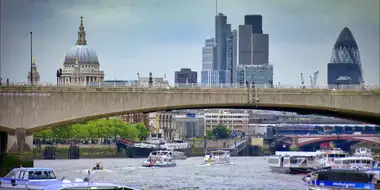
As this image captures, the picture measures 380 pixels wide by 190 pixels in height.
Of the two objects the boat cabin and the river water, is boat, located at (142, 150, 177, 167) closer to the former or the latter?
the river water

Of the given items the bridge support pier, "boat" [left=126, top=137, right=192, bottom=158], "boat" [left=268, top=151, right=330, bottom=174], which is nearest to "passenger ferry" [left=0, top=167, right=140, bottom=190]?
the bridge support pier

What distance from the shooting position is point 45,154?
175375 mm

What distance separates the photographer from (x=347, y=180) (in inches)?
2894

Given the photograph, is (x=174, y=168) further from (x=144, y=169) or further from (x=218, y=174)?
(x=218, y=174)

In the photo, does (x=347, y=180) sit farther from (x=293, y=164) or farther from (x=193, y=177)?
(x=293, y=164)

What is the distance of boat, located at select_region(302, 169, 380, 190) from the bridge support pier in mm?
32204

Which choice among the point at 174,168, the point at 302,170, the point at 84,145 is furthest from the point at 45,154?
the point at 302,170

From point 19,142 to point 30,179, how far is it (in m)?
34.0

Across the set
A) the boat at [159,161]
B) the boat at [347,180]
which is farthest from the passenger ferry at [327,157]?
the boat at [347,180]

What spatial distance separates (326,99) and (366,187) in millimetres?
30949

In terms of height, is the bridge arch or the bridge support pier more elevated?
the bridge arch

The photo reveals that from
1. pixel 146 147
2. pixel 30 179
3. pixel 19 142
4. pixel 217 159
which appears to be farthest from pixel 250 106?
Answer: pixel 146 147

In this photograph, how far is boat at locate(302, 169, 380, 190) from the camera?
7288cm

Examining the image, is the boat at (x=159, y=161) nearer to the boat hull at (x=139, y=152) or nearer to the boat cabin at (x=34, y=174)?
the boat hull at (x=139, y=152)
